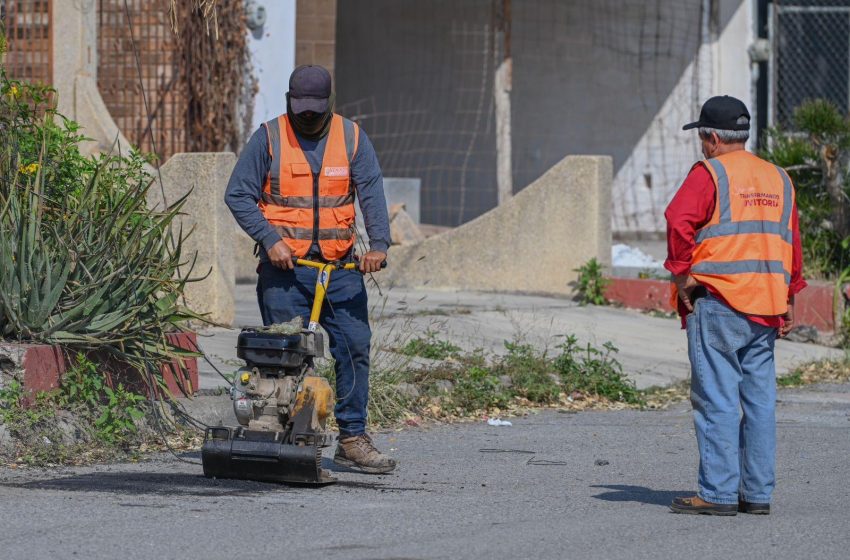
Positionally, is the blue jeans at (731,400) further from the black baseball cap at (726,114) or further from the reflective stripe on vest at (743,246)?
the black baseball cap at (726,114)

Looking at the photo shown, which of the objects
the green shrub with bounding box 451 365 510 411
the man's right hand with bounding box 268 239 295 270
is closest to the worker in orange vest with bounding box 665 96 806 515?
the man's right hand with bounding box 268 239 295 270

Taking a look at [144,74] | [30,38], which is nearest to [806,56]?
[144,74]

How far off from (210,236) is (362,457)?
4230 millimetres

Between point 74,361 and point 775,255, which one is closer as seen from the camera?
point 775,255

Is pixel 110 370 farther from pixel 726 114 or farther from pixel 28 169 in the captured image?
pixel 726 114

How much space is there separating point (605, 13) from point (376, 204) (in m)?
12.9

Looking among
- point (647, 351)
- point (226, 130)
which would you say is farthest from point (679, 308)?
point (226, 130)

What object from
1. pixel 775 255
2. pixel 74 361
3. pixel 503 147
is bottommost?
pixel 74 361

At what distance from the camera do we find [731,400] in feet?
19.9

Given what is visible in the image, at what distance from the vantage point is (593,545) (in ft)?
17.9

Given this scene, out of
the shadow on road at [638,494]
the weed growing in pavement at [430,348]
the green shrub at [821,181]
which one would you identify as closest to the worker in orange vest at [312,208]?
the shadow on road at [638,494]

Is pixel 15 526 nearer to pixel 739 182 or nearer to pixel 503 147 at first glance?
pixel 739 182

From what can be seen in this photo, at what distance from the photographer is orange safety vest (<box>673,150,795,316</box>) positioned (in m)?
6.02

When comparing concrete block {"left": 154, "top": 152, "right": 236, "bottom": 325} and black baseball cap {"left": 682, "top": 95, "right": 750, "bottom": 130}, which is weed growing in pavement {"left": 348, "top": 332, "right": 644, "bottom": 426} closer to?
concrete block {"left": 154, "top": 152, "right": 236, "bottom": 325}
